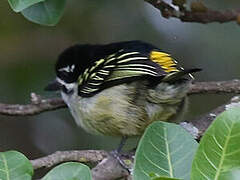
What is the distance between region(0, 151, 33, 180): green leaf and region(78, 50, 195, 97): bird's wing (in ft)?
5.46

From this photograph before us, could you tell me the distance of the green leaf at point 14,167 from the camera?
6.17ft

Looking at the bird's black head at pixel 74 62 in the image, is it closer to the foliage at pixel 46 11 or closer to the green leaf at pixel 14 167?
the foliage at pixel 46 11

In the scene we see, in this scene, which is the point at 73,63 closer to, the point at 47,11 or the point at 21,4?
the point at 47,11

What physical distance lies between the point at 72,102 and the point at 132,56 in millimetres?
598

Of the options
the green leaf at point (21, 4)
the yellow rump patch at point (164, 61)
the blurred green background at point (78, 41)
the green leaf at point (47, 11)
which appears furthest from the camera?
the blurred green background at point (78, 41)

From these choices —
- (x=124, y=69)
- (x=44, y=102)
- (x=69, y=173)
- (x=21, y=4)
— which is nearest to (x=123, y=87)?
(x=124, y=69)

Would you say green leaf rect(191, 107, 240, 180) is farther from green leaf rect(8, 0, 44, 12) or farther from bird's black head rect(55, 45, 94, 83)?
bird's black head rect(55, 45, 94, 83)

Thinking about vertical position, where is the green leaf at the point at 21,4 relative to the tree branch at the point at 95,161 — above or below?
above

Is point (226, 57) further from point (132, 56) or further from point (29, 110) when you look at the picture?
point (29, 110)

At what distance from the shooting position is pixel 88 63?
428 centimetres

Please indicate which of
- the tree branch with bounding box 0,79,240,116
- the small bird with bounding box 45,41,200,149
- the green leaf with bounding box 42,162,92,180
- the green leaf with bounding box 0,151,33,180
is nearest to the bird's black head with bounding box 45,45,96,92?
the small bird with bounding box 45,41,200,149

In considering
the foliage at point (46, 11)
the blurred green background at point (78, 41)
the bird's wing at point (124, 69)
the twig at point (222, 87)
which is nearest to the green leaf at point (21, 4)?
the foliage at point (46, 11)

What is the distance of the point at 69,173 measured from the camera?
1.80 meters

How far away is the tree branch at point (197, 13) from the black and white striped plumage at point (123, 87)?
0.28 meters
